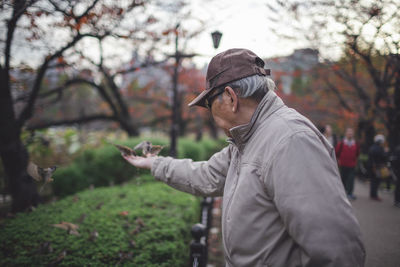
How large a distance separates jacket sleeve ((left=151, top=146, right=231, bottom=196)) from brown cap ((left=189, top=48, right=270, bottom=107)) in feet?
2.11

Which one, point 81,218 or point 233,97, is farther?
point 81,218

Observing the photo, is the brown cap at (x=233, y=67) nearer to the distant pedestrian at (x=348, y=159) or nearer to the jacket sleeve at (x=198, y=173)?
the jacket sleeve at (x=198, y=173)

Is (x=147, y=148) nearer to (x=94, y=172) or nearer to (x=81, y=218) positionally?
(x=81, y=218)

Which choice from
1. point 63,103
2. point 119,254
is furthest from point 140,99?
point 119,254

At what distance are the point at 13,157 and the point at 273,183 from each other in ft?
15.5

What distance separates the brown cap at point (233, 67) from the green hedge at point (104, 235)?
2081mm

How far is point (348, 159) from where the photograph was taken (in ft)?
21.0

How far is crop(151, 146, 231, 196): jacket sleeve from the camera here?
6.36ft

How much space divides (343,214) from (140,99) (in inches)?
716

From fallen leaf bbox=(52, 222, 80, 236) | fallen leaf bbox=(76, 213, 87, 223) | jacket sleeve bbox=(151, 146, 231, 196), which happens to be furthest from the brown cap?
fallen leaf bbox=(76, 213, 87, 223)

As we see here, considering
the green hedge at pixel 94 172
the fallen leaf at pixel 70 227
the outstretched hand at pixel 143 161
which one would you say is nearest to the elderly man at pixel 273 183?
the outstretched hand at pixel 143 161

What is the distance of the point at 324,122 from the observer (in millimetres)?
14570

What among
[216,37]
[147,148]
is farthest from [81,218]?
[216,37]

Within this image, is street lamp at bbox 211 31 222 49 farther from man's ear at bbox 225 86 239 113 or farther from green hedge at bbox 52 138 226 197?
man's ear at bbox 225 86 239 113
